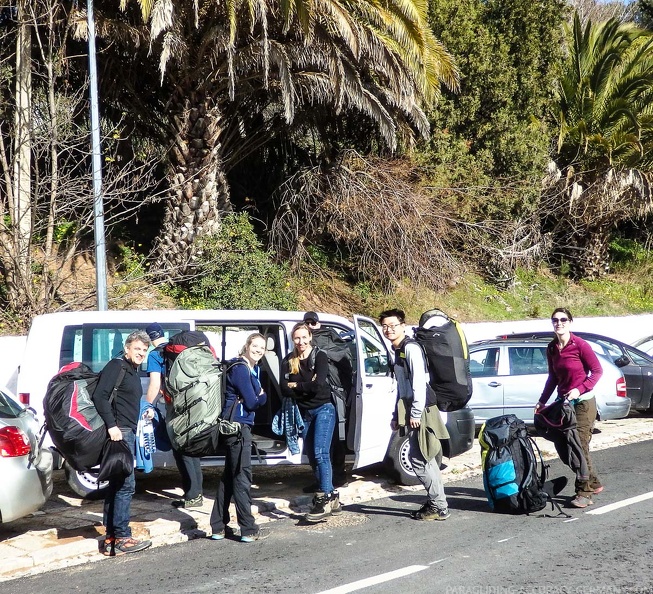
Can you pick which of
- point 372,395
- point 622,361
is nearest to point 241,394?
point 372,395

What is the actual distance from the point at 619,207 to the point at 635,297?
14.3 ft

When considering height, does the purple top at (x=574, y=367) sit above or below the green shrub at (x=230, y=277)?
below

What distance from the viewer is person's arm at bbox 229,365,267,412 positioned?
6.63 meters

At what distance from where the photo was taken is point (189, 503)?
303 inches

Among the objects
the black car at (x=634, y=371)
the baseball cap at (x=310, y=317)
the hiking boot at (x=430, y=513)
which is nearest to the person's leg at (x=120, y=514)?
the baseball cap at (x=310, y=317)

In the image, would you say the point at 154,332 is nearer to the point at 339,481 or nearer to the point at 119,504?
the point at 119,504

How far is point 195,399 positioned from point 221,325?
1666mm

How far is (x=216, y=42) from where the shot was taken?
15.2 meters

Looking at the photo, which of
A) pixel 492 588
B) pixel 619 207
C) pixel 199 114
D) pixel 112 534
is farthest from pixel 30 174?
pixel 619 207

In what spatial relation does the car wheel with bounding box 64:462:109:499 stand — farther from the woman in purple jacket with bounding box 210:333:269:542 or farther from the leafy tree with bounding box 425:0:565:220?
the leafy tree with bounding box 425:0:565:220

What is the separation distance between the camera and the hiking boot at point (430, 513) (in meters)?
7.32

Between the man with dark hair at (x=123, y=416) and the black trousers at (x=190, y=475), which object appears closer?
the man with dark hair at (x=123, y=416)

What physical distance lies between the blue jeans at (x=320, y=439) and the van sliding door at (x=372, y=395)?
63 centimetres

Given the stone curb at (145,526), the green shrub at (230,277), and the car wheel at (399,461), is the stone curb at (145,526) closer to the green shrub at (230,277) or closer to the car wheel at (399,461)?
the car wheel at (399,461)
